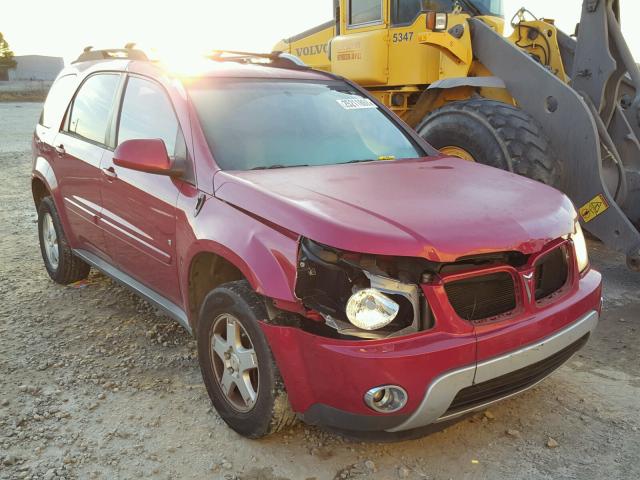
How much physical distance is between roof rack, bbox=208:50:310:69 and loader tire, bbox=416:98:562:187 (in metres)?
1.61

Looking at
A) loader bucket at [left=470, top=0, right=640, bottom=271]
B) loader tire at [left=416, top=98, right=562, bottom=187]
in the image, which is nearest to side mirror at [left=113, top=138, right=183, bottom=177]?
loader tire at [left=416, top=98, right=562, bottom=187]

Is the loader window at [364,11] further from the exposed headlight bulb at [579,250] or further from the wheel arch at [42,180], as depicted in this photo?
the exposed headlight bulb at [579,250]

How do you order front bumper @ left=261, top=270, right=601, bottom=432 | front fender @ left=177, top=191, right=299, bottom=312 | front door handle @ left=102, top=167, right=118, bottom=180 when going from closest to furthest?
1. front bumper @ left=261, top=270, right=601, bottom=432
2. front fender @ left=177, top=191, right=299, bottom=312
3. front door handle @ left=102, top=167, right=118, bottom=180

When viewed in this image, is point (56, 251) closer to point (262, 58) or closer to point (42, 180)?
point (42, 180)

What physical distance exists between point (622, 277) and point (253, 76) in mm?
3538

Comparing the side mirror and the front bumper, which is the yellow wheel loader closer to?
the front bumper

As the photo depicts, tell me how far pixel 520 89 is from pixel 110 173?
146 inches

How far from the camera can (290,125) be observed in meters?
3.64

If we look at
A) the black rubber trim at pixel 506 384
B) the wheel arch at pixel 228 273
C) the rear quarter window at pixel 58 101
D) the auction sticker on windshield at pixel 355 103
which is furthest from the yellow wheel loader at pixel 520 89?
the rear quarter window at pixel 58 101

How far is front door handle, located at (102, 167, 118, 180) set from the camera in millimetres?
3834

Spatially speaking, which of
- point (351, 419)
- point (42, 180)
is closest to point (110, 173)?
point (42, 180)

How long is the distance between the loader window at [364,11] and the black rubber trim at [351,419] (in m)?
5.35

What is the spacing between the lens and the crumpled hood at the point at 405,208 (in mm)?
2430

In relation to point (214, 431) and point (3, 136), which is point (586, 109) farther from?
point (3, 136)
